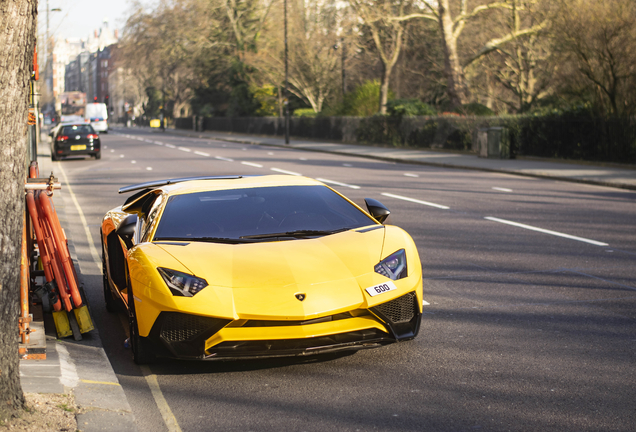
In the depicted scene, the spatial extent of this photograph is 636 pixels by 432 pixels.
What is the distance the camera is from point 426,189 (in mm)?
18047

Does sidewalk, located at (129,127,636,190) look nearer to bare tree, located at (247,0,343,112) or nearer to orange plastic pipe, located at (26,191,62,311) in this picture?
orange plastic pipe, located at (26,191,62,311)

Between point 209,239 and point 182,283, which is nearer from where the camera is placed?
point 182,283

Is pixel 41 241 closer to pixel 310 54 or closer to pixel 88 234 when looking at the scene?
pixel 88 234

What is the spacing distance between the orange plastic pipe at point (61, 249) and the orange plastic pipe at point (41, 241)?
70mm

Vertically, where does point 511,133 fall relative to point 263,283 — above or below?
above

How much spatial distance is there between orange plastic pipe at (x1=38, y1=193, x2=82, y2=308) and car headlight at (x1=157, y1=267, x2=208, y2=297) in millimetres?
1292

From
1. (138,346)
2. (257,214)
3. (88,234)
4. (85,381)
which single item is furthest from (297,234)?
(88,234)

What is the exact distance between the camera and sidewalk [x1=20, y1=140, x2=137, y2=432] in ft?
13.1

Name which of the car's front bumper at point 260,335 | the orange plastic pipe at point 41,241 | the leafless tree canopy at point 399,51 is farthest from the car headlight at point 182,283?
the leafless tree canopy at point 399,51

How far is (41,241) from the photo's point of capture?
5.76 m

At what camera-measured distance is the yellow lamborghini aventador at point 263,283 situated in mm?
4574

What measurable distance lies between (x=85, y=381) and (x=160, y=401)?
523 millimetres

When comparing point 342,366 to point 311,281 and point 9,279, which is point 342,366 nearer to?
point 311,281

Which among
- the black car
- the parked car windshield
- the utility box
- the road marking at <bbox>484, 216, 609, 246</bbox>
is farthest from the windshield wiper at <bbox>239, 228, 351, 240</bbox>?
the parked car windshield
